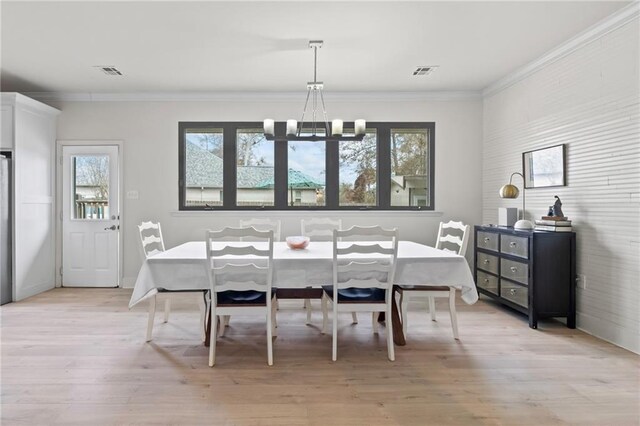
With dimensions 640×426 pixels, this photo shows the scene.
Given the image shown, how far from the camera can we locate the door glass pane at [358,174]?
5.16 metres

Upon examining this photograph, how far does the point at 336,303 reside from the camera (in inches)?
105

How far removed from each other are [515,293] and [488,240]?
0.67m

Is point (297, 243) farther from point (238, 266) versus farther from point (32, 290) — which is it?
point (32, 290)

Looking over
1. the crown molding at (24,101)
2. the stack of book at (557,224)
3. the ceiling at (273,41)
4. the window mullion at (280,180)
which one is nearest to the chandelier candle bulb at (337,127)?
the ceiling at (273,41)

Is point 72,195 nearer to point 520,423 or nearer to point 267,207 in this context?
point 267,207

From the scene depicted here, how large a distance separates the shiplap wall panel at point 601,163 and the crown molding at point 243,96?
130cm

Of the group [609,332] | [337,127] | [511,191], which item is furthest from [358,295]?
[511,191]

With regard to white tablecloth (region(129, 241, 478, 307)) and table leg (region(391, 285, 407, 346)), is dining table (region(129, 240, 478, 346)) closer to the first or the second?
white tablecloth (region(129, 241, 478, 307))

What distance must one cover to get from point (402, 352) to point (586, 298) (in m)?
1.81

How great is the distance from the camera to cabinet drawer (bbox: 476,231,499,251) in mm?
3963

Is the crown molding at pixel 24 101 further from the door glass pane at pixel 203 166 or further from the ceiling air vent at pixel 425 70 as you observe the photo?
the ceiling air vent at pixel 425 70

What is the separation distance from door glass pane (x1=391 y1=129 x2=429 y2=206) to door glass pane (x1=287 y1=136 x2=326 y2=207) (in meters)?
0.99

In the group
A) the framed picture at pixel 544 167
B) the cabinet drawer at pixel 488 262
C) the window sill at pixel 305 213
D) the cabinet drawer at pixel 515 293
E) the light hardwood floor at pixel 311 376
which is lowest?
the light hardwood floor at pixel 311 376

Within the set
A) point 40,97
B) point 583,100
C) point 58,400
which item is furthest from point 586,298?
point 40,97
